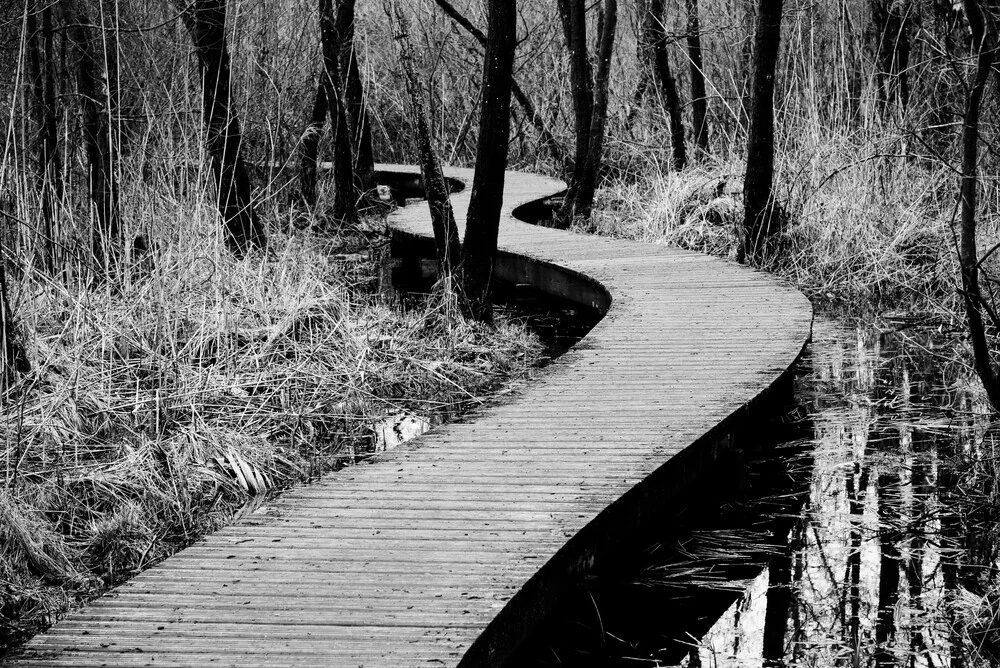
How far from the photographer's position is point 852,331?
Answer: 6.50 m

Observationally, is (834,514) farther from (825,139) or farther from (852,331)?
(825,139)

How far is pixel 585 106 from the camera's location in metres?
9.77

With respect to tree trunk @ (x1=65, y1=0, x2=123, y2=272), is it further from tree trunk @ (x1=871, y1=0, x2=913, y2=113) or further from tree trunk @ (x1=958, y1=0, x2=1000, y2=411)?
tree trunk @ (x1=871, y1=0, x2=913, y2=113)

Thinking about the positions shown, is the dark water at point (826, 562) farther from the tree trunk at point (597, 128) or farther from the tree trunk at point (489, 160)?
the tree trunk at point (597, 128)

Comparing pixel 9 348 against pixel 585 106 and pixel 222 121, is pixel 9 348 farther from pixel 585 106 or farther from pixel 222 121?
pixel 585 106

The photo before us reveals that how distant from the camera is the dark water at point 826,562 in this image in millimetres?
3002

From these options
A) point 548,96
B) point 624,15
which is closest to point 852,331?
point 548,96

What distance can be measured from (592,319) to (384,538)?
442cm

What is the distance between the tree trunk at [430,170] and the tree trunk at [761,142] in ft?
7.64

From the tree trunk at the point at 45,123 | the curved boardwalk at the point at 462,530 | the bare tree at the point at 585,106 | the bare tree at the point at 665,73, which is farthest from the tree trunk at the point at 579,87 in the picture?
the curved boardwalk at the point at 462,530

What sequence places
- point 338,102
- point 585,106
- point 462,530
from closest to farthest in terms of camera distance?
point 462,530, point 338,102, point 585,106

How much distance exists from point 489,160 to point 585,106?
4.05 meters

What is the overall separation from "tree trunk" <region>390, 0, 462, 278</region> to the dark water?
7.44ft

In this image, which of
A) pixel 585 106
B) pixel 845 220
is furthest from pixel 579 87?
pixel 845 220
